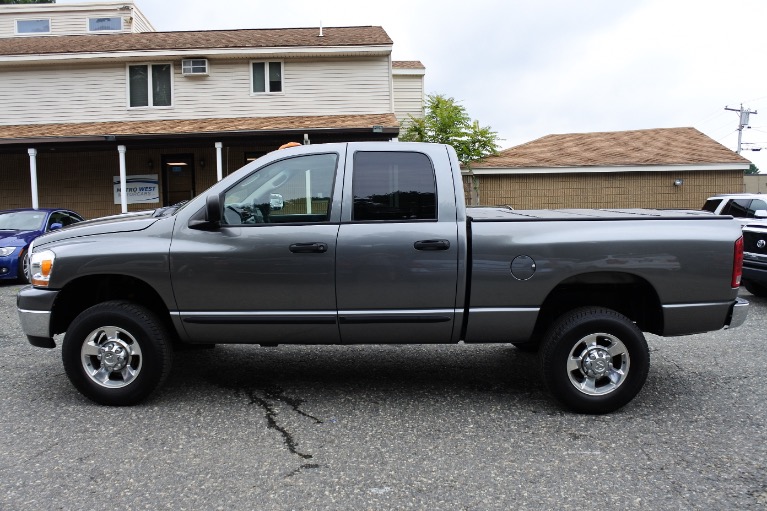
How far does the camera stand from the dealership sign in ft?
61.7

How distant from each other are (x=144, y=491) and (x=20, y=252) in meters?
9.16

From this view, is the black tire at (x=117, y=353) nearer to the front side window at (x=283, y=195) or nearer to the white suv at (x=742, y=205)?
the front side window at (x=283, y=195)

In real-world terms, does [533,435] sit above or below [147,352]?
below

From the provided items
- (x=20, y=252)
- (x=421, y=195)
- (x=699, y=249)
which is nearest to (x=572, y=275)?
(x=699, y=249)

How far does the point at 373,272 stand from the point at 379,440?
112cm

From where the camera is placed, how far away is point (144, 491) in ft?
10.1

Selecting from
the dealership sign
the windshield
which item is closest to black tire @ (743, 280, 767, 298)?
the windshield

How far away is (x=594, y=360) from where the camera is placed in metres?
4.09

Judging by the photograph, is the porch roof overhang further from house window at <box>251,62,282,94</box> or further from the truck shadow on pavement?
the truck shadow on pavement

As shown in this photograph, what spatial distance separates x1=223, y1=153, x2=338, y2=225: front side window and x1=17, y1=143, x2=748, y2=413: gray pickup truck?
0.01 meters

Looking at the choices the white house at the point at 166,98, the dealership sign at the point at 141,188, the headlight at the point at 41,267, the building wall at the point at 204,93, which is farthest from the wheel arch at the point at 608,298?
the dealership sign at the point at 141,188

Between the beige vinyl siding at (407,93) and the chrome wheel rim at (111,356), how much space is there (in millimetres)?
19864

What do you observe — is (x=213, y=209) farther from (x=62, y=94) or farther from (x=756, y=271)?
(x=62, y=94)

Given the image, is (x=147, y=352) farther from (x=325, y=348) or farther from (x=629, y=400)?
(x=629, y=400)
